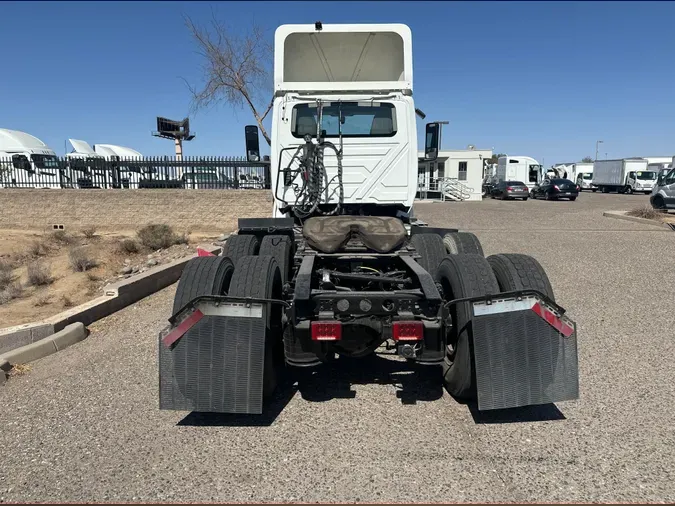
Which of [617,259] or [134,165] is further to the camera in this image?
[134,165]

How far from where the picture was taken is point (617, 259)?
10.9 metres

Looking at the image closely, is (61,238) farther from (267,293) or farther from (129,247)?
(267,293)

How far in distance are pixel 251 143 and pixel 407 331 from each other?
4778 millimetres

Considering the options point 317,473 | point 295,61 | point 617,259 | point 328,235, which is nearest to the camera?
point 317,473

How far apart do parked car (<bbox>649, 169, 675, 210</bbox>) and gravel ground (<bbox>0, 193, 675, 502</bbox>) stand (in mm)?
20120

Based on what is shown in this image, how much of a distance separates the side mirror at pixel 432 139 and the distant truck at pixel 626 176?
41795mm

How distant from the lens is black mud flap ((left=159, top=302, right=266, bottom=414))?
11.6ft

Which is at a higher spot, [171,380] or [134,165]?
[134,165]

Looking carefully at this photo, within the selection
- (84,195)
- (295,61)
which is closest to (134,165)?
(84,195)

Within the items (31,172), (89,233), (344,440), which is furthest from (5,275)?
(31,172)

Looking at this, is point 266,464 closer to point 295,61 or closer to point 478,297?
point 478,297

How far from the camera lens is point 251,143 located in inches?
293

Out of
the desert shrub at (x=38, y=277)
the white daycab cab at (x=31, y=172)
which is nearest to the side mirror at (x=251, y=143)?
the desert shrub at (x=38, y=277)

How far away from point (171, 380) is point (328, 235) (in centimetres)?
193
